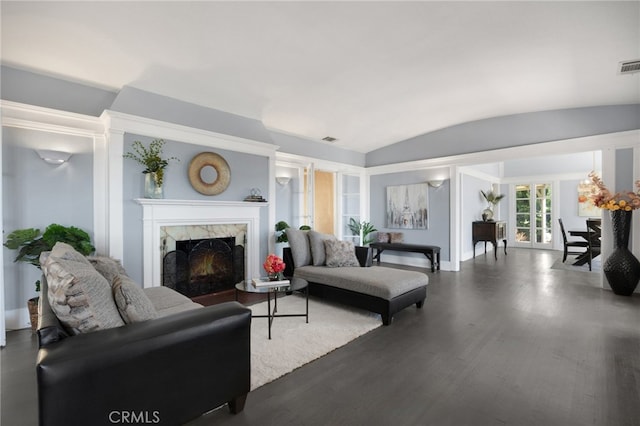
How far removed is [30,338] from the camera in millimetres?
2852

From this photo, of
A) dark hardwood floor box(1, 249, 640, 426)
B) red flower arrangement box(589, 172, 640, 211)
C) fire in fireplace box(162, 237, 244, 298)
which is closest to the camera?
dark hardwood floor box(1, 249, 640, 426)

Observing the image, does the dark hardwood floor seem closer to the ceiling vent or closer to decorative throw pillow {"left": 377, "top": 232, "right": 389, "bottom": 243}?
the ceiling vent

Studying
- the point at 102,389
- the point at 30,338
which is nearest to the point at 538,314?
the point at 102,389

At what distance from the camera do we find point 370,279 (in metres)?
3.39

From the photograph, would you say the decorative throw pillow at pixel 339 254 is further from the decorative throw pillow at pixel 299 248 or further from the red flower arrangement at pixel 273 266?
the red flower arrangement at pixel 273 266

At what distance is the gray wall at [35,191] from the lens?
3.08 metres

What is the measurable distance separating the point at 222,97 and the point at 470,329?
413 centimetres

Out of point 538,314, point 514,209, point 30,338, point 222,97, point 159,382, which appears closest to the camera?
point 159,382

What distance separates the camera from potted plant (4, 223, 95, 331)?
285 centimetres

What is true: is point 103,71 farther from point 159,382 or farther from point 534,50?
point 534,50

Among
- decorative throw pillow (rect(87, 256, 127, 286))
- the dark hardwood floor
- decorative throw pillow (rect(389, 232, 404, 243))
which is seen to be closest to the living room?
decorative throw pillow (rect(389, 232, 404, 243))

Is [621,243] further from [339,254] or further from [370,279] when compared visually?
[339,254]

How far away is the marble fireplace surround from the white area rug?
3.95 feet

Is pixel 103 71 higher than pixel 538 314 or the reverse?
higher
